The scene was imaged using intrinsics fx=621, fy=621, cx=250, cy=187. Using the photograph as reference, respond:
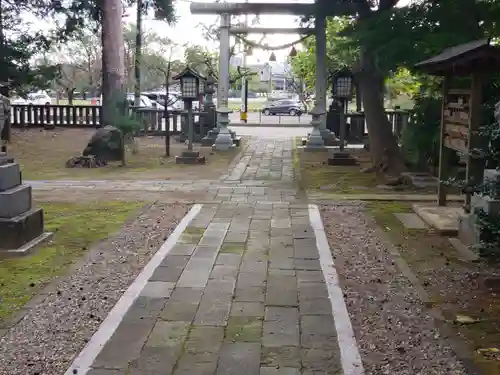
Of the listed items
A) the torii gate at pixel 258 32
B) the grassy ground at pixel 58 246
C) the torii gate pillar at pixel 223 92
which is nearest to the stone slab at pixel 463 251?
the grassy ground at pixel 58 246

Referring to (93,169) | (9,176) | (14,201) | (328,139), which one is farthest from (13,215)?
(328,139)

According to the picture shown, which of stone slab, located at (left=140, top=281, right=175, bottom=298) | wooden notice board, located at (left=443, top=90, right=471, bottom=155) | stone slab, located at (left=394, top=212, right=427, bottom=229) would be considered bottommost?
stone slab, located at (left=140, top=281, right=175, bottom=298)

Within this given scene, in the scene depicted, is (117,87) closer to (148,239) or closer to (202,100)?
(202,100)

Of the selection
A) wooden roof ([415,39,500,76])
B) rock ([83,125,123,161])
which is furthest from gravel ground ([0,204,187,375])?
rock ([83,125,123,161])

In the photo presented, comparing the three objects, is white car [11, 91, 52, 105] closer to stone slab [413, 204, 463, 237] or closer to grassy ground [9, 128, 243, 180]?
grassy ground [9, 128, 243, 180]

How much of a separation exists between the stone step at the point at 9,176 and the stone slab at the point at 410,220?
14.0 ft

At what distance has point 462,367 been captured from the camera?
3.43m

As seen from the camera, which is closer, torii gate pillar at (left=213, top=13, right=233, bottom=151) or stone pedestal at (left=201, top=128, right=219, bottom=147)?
torii gate pillar at (left=213, top=13, right=233, bottom=151)

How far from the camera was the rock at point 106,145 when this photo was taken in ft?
44.7

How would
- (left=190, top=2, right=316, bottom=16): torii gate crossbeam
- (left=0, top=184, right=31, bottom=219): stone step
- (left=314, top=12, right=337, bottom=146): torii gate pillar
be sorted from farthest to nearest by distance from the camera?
(left=314, top=12, right=337, bottom=146): torii gate pillar → (left=190, top=2, right=316, bottom=16): torii gate crossbeam → (left=0, top=184, right=31, bottom=219): stone step

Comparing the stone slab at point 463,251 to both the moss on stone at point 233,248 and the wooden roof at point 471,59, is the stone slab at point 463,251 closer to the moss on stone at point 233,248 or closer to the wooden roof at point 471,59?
the wooden roof at point 471,59

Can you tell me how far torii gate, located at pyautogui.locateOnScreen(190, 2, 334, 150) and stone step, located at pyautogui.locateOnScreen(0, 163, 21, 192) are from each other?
10.6 meters

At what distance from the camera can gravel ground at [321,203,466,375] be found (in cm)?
348

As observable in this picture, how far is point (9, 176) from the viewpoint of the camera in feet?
19.1
